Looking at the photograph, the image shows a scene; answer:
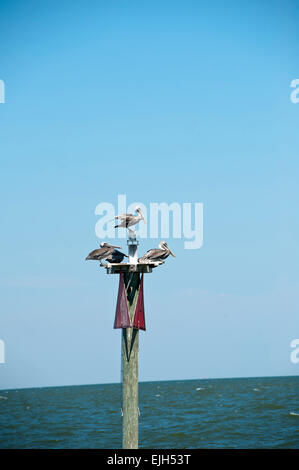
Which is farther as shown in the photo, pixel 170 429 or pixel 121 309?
pixel 170 429

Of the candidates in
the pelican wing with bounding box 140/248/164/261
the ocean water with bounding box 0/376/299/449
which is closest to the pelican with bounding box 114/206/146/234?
the pelican wing with bounding box 140/248/164/261

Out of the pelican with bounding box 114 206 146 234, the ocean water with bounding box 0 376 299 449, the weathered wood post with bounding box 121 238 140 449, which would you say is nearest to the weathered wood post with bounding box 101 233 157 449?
the weathered wood post with bounding box 121 238 140 449

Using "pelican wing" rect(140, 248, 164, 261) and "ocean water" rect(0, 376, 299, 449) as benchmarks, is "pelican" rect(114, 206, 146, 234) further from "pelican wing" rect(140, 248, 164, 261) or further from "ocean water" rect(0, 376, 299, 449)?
"ocean water" rect(0, 376, 299, 449)

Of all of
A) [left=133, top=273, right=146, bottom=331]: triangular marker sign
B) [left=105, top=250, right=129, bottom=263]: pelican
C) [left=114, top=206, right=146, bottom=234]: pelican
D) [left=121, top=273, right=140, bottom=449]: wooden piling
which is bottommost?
[left=121, top=273, right=140, bottom=449]: wooden piling

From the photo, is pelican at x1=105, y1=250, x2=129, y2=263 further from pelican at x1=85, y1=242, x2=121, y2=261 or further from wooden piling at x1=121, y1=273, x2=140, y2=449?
wooden piling at x1=121, y1=273, x2=140, y2=449

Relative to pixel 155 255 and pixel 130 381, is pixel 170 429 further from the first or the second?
pixel 155 255

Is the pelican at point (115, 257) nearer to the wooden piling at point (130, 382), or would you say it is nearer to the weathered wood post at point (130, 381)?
the weathered wood post at point (130, 381)

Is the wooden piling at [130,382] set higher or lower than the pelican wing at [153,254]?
lower

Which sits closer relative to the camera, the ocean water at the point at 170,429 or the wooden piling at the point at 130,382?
the wooden piling at the point at 130,382

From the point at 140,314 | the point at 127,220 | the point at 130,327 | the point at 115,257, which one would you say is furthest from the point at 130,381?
the point at 127,220

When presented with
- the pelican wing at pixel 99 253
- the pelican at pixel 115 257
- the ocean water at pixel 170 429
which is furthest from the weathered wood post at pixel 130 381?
the ocean water at pixel 170 429

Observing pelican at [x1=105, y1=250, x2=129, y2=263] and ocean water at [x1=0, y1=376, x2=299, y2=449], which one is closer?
pelican at [x1=105, y1=250, x2=129, y2=263]

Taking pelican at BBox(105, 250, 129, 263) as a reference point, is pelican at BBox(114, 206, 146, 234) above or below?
above

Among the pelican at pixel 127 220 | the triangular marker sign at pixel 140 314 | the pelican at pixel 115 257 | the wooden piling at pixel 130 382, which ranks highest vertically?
the pelican at pixel 127 220
